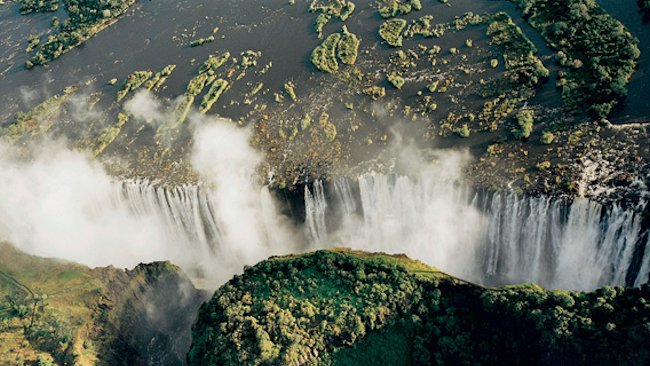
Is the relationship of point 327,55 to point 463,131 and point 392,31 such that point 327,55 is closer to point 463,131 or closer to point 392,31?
point 392,31

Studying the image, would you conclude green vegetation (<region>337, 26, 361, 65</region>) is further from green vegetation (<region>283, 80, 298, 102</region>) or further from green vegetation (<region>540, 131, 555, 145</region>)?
green vegetation (<region>540, 131, 555, 145</region>)

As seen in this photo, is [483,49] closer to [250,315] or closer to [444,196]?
[444,196]

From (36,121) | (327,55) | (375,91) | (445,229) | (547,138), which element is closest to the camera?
(547,138)

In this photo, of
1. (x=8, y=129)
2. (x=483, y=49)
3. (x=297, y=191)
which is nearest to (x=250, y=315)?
(x=297, y=191)

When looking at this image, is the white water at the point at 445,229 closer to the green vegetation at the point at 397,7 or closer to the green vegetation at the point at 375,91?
the green vegetation at the point at 375,91

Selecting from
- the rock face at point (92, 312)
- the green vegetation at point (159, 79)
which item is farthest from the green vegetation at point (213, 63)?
the rock face at point (92, 312)

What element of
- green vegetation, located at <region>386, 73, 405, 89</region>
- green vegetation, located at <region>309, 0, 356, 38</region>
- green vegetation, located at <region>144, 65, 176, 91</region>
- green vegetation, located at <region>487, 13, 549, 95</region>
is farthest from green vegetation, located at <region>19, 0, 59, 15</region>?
green vegetation, located at <region>487, 13, 549, 95</region>

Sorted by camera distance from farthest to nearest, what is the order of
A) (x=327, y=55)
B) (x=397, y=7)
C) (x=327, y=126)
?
(x=397, y=7) → (x=327, y=55) → (x=327, y=126)

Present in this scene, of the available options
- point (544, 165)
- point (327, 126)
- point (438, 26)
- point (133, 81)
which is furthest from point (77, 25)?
point (544, 165)
